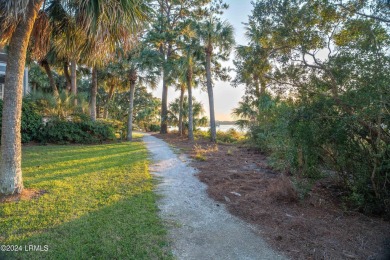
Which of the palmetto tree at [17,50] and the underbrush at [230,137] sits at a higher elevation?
the palmetto tree at [17,50]

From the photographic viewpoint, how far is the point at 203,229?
3.39 metres

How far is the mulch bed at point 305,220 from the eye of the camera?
298 cm

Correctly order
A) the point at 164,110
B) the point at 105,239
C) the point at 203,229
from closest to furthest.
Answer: the point at 105,239
the point at 203,229
the point at 164,110

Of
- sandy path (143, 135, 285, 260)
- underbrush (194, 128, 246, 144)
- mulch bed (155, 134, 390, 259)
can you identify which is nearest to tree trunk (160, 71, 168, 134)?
underbrush (194, 128, 246, 144)

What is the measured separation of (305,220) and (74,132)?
41.9ft

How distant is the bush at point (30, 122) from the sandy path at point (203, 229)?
9508 mm

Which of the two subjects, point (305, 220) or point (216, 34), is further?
point (216, 34)

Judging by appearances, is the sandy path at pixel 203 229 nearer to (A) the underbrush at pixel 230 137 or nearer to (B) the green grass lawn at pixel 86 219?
(B) the green grass lawn at pixel 86 219

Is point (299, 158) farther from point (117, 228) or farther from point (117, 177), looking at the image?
point (117, 177)

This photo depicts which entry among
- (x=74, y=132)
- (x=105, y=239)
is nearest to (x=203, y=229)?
(x=105, y=239)

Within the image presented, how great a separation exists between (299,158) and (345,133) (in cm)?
100

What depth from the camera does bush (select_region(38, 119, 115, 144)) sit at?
1187 centimetres

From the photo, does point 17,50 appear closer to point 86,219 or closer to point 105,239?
point 86,219

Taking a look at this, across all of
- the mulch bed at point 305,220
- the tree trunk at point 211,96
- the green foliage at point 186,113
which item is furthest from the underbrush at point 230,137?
the mulch bed at point 305,220
